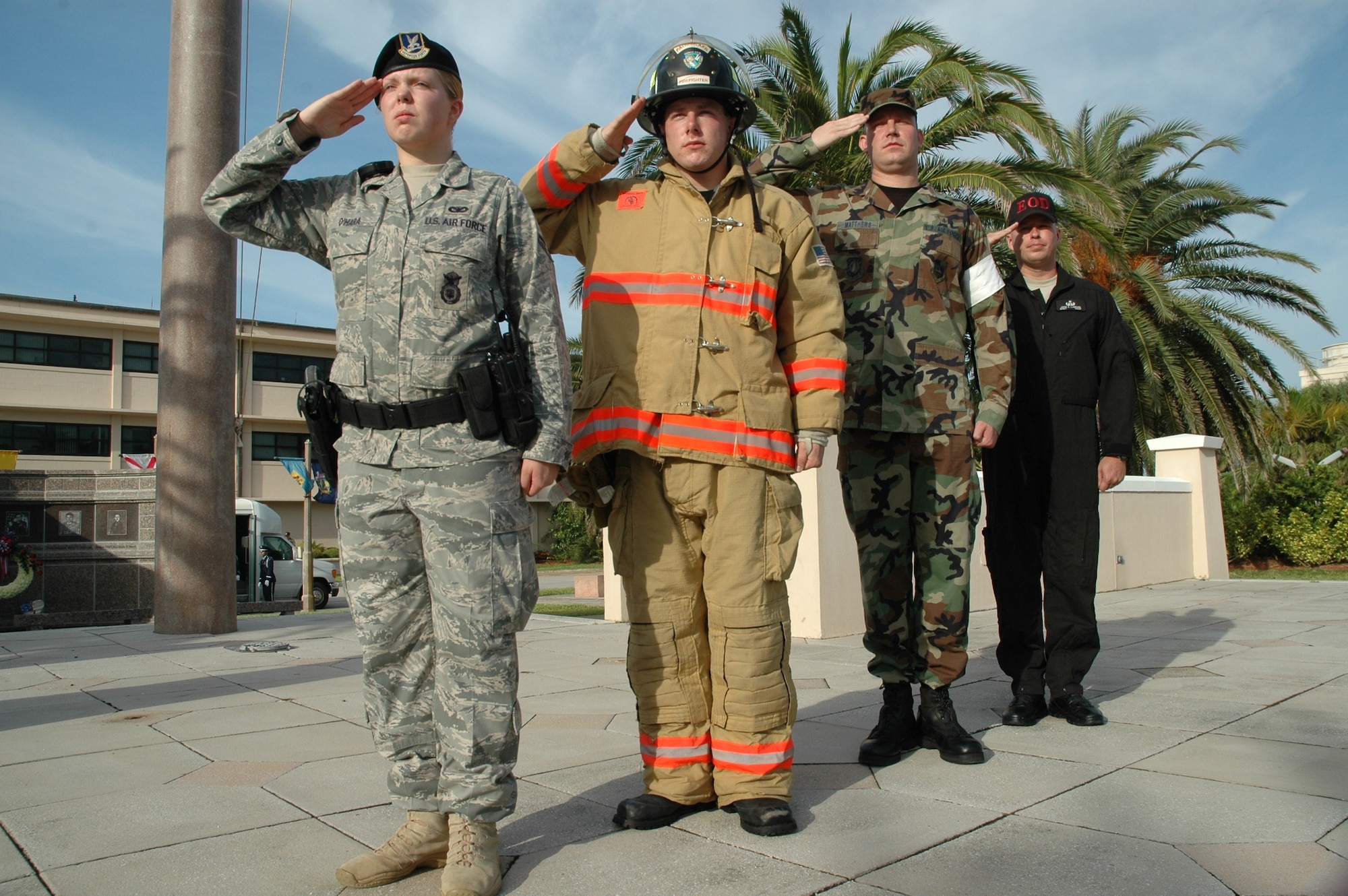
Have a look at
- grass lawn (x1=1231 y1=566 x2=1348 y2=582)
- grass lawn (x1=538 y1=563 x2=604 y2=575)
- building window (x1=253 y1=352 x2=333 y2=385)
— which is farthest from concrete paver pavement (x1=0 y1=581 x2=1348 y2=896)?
building window (x1=253 y1=352 x2=333 y2=385)

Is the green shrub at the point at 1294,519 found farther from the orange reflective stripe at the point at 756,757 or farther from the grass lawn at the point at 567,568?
the orange reflective stripe at the point at 756,757

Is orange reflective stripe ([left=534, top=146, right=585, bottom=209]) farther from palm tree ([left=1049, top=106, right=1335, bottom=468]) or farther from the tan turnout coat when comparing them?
palm tree ([left=1049, top=106, right=1335, bottom=468])

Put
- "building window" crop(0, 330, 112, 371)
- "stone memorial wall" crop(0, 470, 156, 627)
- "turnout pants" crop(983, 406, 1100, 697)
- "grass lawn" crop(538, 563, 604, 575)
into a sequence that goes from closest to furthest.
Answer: "turnout pants" crop(983, 406, 1100, 697) → "stone memorial wall" crop(0, 470, 156, 627) → "grass lawn" crop(538, 563, 604, 575) → "building window" crop(0, 330, 112, 371)

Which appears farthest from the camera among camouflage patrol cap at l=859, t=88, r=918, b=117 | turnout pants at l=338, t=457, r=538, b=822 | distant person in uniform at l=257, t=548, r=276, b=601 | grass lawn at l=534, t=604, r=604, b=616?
distant person in uniform at l=257, t=548, r=276, b=601

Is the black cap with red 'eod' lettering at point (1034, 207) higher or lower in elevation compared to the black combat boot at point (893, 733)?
higher

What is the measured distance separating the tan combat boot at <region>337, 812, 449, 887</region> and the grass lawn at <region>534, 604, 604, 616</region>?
9.18 meters

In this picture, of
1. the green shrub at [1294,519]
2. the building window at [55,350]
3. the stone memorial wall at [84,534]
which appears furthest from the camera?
the building window at [55,350]

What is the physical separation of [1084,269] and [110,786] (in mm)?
15905

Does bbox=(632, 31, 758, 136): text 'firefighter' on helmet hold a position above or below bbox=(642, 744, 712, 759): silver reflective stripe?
above

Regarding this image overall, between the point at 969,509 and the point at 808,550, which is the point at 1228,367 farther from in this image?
the point at 969,509

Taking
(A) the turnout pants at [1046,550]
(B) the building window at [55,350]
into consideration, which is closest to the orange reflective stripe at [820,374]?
(A) the turnout pants at [1046,550]

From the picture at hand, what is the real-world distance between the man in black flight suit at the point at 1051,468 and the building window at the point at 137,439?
3668 centimetres

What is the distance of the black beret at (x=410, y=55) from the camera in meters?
2.44

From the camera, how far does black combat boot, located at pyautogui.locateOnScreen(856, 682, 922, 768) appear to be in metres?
3.23
